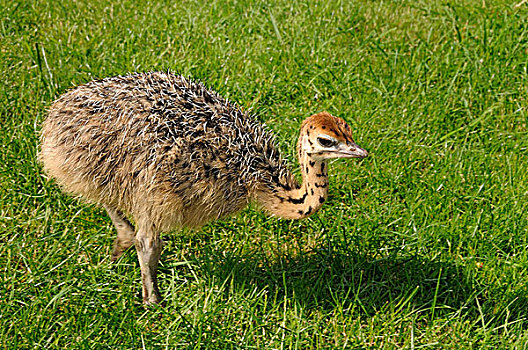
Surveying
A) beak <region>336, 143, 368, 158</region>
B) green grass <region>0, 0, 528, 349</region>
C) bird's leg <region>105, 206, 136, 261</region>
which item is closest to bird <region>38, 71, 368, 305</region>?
beak <region>336, 143, 368, 158</region>

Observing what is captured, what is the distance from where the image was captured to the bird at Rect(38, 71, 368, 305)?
3873 mm

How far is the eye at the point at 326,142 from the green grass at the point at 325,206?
1145 mm

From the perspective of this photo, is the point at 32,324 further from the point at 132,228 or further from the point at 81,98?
the point at 81,98

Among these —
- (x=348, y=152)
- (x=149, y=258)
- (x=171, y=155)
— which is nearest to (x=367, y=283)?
(x=348, y=152)

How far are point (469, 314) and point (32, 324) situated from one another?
2767 millimetres

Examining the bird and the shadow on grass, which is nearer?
the bird

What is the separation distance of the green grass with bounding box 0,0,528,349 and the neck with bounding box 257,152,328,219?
650 mm

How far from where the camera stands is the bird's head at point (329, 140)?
3736 mm

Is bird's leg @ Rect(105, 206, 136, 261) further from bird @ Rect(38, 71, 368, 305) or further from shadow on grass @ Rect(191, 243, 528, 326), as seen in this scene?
shadow on grass @ Rect(191, 243, 528, 326)

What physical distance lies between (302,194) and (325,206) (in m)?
1.16

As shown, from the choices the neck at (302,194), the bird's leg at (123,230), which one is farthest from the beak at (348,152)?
the bird's leg at (123,230)

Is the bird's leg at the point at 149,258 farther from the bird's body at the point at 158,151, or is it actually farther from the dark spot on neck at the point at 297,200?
the dark spot on neck at the point at 297,200

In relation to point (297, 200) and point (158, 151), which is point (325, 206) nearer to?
point (297, 200)

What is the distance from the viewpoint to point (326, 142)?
376cm
